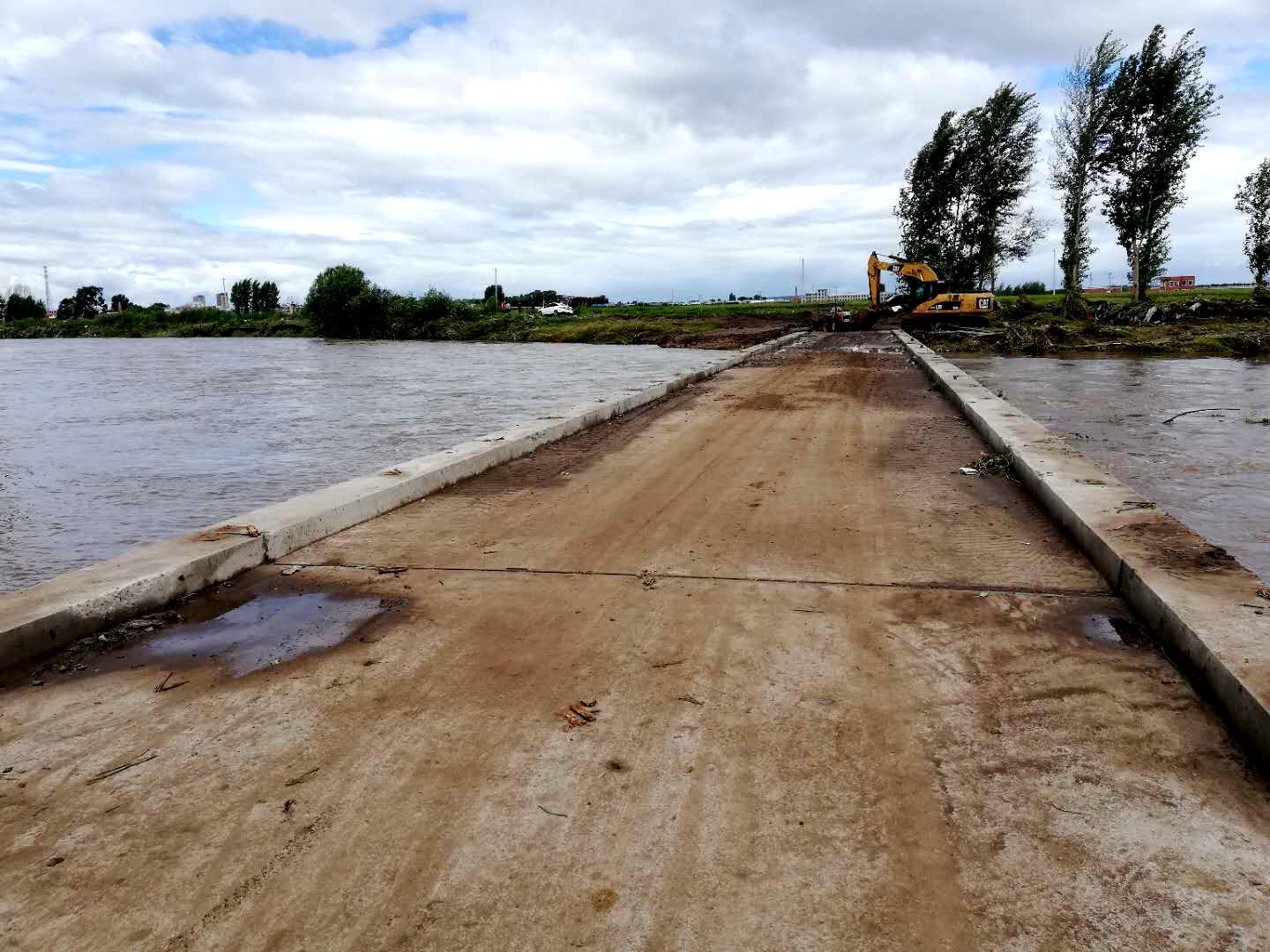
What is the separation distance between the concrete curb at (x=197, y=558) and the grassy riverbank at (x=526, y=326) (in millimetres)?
28434

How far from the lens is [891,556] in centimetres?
485

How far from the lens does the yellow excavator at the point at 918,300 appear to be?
3106cm

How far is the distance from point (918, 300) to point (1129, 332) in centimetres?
800

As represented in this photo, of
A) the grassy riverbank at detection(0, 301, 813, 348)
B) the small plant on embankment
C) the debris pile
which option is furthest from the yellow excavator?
the debris pile

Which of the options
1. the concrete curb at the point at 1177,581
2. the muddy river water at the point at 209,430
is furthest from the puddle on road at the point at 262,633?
the concrete curb at the point at 1177,581

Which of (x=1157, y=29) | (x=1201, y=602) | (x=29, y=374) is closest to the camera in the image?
(x=1201, y=602)

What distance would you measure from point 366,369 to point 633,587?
2712 centimetres

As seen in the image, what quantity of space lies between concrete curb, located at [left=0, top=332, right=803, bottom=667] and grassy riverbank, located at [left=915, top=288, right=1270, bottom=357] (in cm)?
2332

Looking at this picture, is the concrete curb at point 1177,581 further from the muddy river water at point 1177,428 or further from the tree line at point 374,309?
the tree line at point 374,309

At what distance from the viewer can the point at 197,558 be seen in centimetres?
443

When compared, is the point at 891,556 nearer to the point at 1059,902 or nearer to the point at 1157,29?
the point at 1059,902

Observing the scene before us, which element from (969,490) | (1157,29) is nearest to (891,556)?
(969,490)

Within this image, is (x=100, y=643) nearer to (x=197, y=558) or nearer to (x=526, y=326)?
(x=197, y=558)

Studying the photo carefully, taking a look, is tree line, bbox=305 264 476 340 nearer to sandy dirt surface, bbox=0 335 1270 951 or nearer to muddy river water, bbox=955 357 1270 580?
muddy river water, bbox=955 357 1270 580
